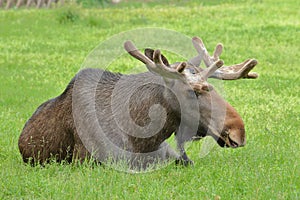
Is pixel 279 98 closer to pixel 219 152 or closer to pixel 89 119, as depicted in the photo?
pixel 219 152

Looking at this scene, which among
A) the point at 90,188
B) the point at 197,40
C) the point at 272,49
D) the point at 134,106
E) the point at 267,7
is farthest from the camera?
the point at 267,7

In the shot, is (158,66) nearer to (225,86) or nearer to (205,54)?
(205,54)

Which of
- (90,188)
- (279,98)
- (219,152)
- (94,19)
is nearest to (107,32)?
(94,19)

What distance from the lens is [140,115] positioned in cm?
736

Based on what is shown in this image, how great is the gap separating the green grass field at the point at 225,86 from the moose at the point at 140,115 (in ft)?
0.79

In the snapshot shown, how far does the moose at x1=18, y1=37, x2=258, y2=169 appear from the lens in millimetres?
7129

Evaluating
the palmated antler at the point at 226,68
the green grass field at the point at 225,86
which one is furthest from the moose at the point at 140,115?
the green grass field at the point at 225,86

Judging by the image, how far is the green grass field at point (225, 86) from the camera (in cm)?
663

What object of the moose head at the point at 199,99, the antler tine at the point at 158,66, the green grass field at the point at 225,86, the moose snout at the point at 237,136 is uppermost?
the antler tine at the point at 158,66

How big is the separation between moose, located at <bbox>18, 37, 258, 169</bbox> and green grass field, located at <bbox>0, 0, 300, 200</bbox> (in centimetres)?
24

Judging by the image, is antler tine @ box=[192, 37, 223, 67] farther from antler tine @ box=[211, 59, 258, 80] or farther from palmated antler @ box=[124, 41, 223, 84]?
palmated antler @ box=[124, 41, 223, 84]

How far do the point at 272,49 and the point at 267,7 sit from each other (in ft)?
29.2

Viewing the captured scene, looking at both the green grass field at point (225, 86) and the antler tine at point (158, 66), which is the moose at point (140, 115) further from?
the green grass field at point (225, 86)

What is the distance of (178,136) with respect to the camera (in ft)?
24.8
